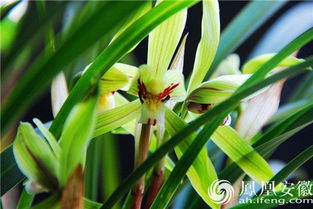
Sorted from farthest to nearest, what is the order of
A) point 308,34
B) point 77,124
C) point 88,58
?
point 88,58, point 308,34, point 77,124

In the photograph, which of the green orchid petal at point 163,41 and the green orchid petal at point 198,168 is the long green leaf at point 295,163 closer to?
the green orchid petal at point 198,168

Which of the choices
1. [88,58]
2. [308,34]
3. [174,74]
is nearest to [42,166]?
[174,74]

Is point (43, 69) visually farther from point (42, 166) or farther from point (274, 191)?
point (274, 191)

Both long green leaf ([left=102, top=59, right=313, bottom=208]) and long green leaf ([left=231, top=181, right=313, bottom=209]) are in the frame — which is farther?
long green leaf ([left=231, top=181, right=313, bottom=209])

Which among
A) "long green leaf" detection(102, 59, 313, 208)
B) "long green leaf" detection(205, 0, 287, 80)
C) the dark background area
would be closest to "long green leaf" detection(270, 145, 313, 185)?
"long green leaf" detection(102, 59, 313, 208)

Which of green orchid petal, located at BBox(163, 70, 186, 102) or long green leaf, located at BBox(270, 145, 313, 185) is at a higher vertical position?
green orchid petal, located at BBox(163, 70, 186, 102)

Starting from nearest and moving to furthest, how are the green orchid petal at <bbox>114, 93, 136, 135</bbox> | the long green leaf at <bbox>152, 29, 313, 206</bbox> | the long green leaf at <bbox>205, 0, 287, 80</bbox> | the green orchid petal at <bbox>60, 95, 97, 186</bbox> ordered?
the green orchid petal at <bbox>60, 95, 97, 186</bbox> → the long green leaf at <bbox>152, 29, 313, 206</bbox> → the green orchid petal at <bbox>114, 93, 136, 135</bbox> → the long green leaf at <bbox>205, 0, 287, 80</bbox>

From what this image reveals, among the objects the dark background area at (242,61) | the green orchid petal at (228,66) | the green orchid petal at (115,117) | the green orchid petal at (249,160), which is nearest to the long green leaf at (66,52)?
the green orchid petal at (115,117)

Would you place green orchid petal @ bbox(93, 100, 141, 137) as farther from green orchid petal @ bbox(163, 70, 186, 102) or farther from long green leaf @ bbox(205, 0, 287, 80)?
long green leaf @ bbox(205, 0, 287, 80)
